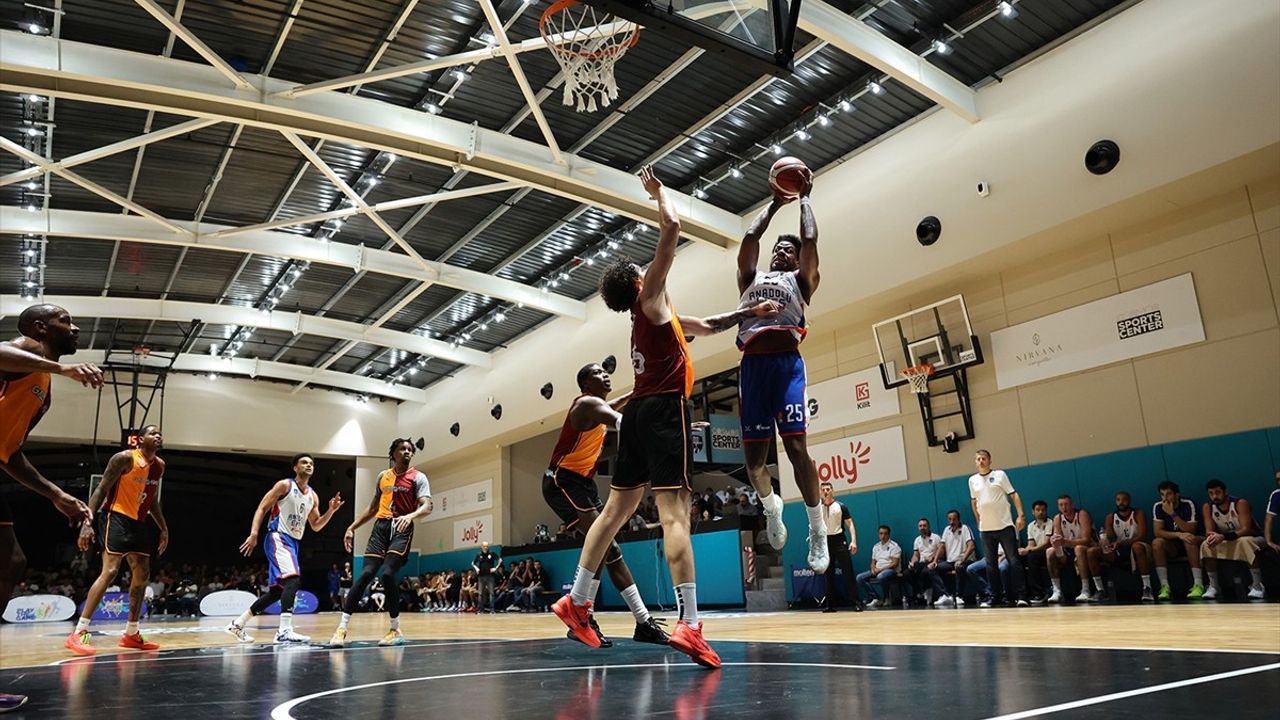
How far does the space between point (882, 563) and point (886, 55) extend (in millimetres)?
6941

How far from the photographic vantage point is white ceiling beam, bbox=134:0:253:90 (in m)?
9.16

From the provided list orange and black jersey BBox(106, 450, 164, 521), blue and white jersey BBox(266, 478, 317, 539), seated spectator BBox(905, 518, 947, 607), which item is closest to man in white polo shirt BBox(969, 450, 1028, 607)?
seated spectator BBox(905, 518, 947, 607)

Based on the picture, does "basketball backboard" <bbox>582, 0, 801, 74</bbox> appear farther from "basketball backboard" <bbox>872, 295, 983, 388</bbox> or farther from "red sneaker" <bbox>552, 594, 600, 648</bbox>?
"basketball backboard" <bbox>872, 295, 983, 388</bbox>

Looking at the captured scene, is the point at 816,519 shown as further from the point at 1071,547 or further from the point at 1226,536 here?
the point at 1071,547

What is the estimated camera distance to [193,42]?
966 cm

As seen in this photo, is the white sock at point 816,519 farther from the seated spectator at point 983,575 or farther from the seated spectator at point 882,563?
the seated spectator at point 882,563

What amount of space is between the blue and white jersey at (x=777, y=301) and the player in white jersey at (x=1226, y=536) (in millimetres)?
6766

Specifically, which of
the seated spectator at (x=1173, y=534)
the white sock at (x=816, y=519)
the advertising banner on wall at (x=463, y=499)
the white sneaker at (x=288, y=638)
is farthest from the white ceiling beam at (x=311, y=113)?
the advertising banner on wall at (x=463, y=499)

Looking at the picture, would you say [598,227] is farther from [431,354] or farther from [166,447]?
[166,447]

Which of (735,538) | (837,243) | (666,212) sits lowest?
(735,538)

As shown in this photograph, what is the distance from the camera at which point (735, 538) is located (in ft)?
47.9

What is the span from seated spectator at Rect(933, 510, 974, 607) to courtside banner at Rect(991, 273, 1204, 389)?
81.6 inches

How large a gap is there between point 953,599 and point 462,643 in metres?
7.11

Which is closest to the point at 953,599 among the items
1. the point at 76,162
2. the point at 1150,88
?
the point at 1150,88
